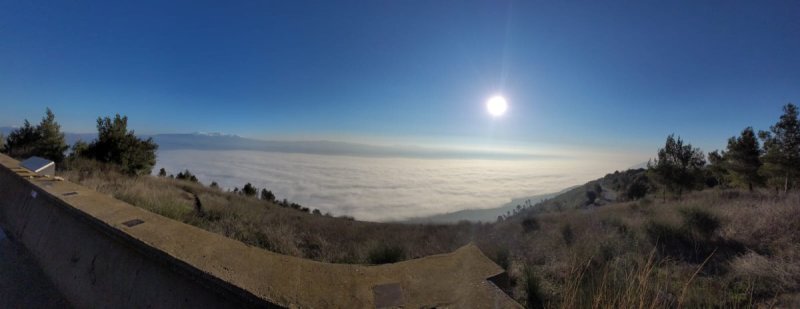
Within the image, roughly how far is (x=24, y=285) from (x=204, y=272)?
3.11 meters

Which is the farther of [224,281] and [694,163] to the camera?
[694,163]

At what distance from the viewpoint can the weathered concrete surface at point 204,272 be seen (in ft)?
6.72

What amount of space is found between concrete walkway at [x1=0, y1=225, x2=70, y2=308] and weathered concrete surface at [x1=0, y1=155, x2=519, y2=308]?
99 millimetres

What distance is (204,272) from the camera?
6.84 ft

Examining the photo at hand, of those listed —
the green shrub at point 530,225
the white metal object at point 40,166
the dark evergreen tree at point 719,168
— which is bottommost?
the green shrub at point 530,225

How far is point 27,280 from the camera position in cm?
341

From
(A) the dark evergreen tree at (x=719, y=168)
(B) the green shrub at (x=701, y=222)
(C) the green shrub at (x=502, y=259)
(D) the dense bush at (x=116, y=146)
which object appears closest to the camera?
(C) the green shrub at (x=502, y=259)

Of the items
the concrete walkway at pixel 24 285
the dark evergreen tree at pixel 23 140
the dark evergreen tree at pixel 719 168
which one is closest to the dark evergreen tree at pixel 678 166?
the dark evergreen tree at pixel 719 168

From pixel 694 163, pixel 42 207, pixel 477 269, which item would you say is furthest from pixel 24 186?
pixel 694 163

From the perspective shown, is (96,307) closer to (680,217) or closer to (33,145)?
(680,217)

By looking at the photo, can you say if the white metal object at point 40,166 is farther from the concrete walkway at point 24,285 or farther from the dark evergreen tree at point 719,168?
the dark evergreen tree at point 719,168

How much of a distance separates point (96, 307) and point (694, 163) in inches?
1430

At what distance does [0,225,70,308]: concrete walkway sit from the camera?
121 inches

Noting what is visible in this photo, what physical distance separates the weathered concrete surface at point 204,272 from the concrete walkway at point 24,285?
0.33 ft
